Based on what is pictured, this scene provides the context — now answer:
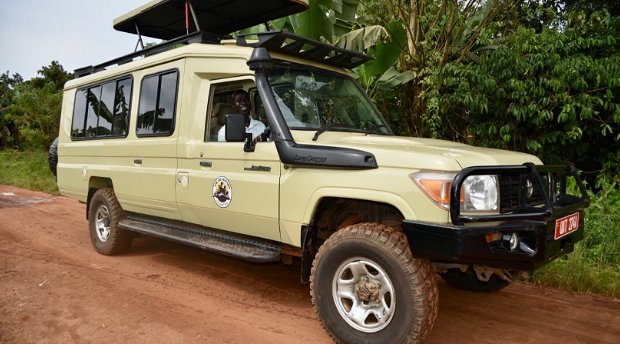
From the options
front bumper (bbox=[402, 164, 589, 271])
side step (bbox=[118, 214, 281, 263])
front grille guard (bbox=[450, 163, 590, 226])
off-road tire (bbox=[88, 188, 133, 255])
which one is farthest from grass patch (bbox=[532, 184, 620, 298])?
off-road tire (bbox=[88, 188, 133, 255])

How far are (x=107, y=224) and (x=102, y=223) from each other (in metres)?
0.13

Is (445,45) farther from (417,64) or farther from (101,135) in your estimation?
(101,135)

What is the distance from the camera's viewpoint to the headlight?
2.79 metres

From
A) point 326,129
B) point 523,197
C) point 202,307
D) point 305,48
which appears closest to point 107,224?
point 202,307

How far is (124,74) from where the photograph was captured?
547 centimetres

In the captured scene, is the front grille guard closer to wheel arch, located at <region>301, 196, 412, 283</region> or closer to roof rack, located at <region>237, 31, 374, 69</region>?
wheel arch, located at <region>301, 196, 412, 283</region>

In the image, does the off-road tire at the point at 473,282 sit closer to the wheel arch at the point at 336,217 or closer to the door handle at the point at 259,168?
the wheel arch at the point at 336,217

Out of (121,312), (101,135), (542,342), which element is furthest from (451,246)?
(101,135)

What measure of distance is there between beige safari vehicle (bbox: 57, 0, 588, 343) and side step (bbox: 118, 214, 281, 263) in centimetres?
2

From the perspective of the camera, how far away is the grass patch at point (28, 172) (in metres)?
13.0

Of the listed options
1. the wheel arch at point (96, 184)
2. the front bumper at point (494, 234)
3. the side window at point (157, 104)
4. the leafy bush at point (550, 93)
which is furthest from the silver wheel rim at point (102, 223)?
the leafy bush at point (550, 93)

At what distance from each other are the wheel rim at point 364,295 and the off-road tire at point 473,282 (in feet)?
4.44

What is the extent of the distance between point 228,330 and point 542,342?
7.64 feet

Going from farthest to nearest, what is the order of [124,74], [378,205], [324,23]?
[324,23] → [124,74] → [378,205]
